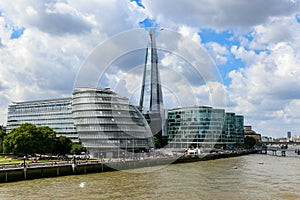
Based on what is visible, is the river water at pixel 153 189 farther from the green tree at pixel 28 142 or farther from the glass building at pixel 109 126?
the glass building at pixel 109 126

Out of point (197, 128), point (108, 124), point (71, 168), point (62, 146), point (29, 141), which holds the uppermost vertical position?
point (108, 124)

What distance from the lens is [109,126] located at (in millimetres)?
106250

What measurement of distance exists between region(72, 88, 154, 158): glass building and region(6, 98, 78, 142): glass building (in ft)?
82.8

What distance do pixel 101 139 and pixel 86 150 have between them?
5.33m

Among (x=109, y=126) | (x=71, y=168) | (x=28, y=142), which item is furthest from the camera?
(x=109, y=126)

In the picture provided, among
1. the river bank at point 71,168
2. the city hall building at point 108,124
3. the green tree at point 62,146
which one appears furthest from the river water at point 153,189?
the city hall building at point 108,124

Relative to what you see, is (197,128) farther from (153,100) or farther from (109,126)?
(109,126)

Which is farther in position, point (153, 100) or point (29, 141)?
point (153, 100)

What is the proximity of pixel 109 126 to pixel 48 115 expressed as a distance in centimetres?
4861

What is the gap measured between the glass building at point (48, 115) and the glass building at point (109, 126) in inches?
→ 994

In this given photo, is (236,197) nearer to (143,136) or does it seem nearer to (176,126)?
(143,136)

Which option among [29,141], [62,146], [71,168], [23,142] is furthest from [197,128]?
[71,168]

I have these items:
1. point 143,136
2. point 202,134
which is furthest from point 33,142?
point 202,134

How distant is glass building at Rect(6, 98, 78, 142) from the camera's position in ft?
452
